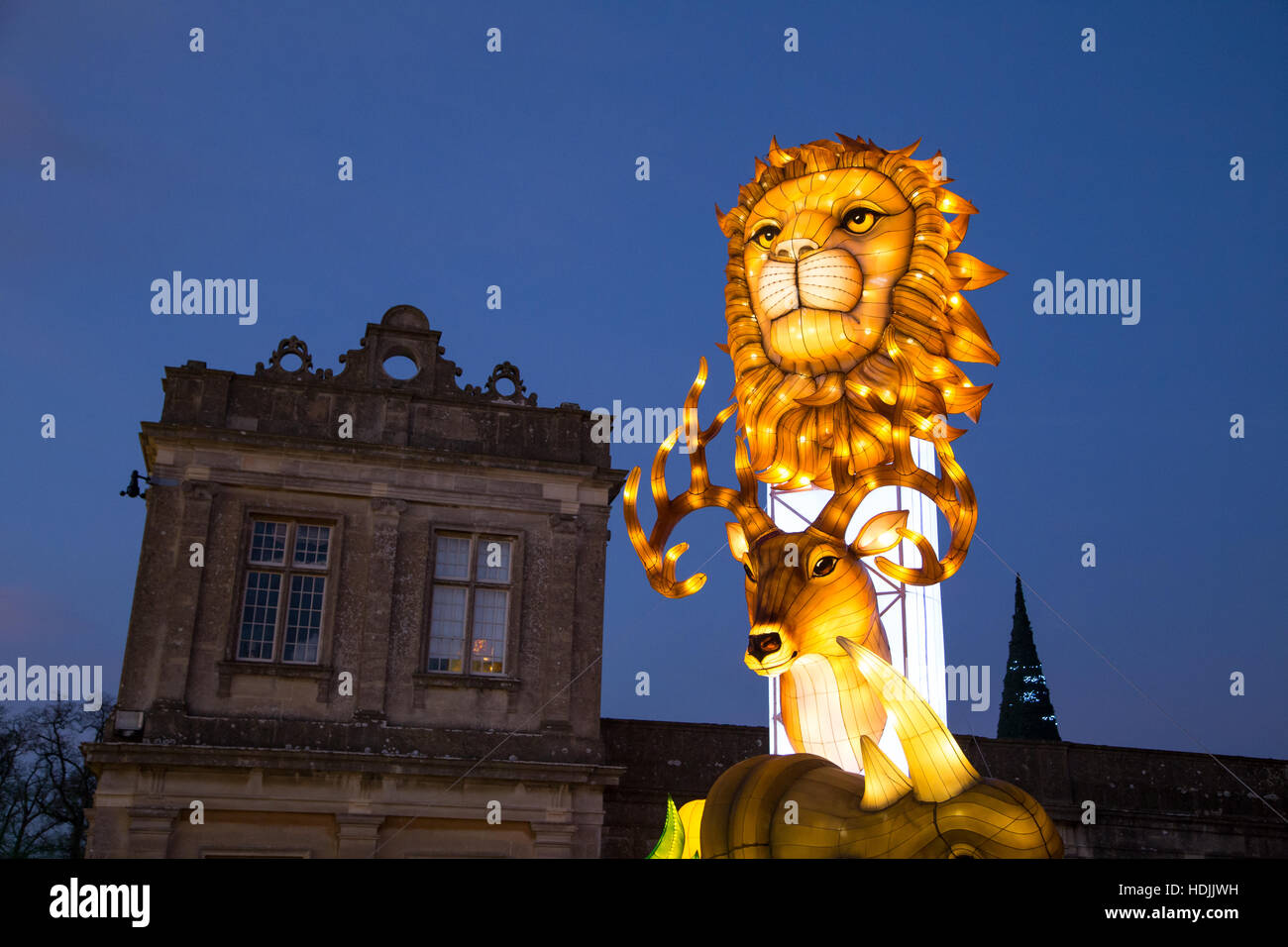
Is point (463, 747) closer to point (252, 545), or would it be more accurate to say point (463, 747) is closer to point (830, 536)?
point (252, 545)

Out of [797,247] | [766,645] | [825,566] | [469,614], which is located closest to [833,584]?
[825,566]

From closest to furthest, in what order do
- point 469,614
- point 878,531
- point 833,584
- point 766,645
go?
point 766,645 → point 833,584 → point 878,531 → point 469,614

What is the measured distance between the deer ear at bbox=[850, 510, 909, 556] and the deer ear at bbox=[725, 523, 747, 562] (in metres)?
0.91

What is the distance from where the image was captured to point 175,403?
1659 cm

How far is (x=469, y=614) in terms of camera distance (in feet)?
54.8

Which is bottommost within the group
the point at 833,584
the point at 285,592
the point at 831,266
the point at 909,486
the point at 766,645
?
the point at 766,645

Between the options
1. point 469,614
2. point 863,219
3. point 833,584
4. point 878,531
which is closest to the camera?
point 833,584

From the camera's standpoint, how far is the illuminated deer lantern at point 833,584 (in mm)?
9531

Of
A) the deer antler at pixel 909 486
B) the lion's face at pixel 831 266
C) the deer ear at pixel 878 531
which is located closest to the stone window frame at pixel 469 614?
the lion's face at pixel 831 266

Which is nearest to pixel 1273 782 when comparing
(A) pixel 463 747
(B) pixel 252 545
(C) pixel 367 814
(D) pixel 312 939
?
(A) pixel 463 747

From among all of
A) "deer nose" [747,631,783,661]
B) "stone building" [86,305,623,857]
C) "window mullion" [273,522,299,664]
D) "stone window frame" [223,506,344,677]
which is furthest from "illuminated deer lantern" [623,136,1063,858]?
"window mullion" [273,522,299,664]

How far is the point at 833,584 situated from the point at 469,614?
8040mm

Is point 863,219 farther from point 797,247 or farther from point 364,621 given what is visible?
point 364,621

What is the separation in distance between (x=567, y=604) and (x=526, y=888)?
11195mm
